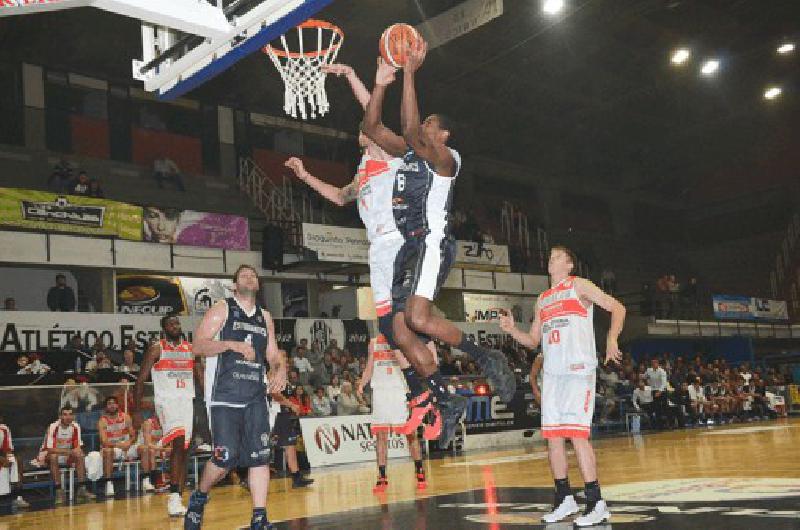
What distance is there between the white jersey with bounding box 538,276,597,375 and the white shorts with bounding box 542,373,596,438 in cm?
7

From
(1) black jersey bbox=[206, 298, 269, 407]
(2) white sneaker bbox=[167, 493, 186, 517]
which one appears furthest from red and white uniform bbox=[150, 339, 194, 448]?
(1) black jersey bbox=[206, 298, 269, 407]

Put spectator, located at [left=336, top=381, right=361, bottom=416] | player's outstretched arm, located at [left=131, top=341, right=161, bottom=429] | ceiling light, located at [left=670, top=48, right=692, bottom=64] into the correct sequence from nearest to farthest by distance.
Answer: player's outstretched arm, located at [left=131, top=341, right=161, bottom=429] → spectator, located at [left=336, top=381, right=361, bottom=416] → ceiling light, located at [left=670, top=48, right=692, bottom=64]

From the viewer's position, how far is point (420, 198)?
5.34m

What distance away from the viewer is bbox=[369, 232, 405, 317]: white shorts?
5.51 metres

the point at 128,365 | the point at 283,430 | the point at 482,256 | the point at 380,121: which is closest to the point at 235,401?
the point at 380,121

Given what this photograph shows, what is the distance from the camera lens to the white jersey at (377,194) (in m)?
5.56

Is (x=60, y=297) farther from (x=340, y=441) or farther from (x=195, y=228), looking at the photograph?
A: (x=340, y=441)

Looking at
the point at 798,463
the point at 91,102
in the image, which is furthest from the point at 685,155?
the point at 798,463

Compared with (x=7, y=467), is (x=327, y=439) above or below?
below

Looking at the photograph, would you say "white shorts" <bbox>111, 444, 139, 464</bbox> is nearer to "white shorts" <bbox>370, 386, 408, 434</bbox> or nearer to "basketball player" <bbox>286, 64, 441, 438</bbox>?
"white shorts" <bbox>370, 386, 408, 434</bbox>

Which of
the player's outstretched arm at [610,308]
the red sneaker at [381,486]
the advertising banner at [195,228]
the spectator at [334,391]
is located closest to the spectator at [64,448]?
the red sneaker at [381,486]

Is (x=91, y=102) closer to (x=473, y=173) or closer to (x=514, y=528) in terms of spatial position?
(x=473, y=173)

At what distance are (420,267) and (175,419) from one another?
4368 mm

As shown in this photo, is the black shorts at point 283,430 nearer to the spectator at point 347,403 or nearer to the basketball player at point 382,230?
the spectator at point 347,403
